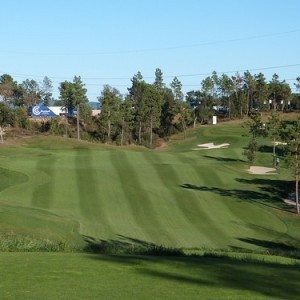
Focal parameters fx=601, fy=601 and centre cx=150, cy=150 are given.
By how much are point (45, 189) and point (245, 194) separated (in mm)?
12620

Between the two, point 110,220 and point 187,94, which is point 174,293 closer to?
point 110,220

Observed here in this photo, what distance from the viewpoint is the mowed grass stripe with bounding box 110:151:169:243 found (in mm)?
25500

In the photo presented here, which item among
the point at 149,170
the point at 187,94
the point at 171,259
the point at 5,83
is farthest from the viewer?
the point at 187,94

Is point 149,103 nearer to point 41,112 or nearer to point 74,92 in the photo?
point 74,92

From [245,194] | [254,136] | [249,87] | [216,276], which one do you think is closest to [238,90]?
[249,87]

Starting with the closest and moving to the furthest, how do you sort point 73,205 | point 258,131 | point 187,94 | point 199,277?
point 199,277 < point 73,205 < point 258,131 < point 187,94

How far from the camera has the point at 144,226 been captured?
26.2m

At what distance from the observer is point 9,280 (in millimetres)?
8695

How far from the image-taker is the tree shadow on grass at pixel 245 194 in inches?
1407

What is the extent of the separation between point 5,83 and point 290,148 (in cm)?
6726

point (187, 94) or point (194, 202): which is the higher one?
point (187, 94)

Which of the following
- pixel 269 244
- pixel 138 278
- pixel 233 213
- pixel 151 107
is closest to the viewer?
pixel 138 278

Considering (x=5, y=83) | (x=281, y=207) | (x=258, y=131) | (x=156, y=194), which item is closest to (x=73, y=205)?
(x=156, y=194)

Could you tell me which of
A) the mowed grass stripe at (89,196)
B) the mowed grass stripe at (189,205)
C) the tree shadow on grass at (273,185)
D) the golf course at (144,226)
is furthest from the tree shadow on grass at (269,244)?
the tree shadow on grass at (273,185)
